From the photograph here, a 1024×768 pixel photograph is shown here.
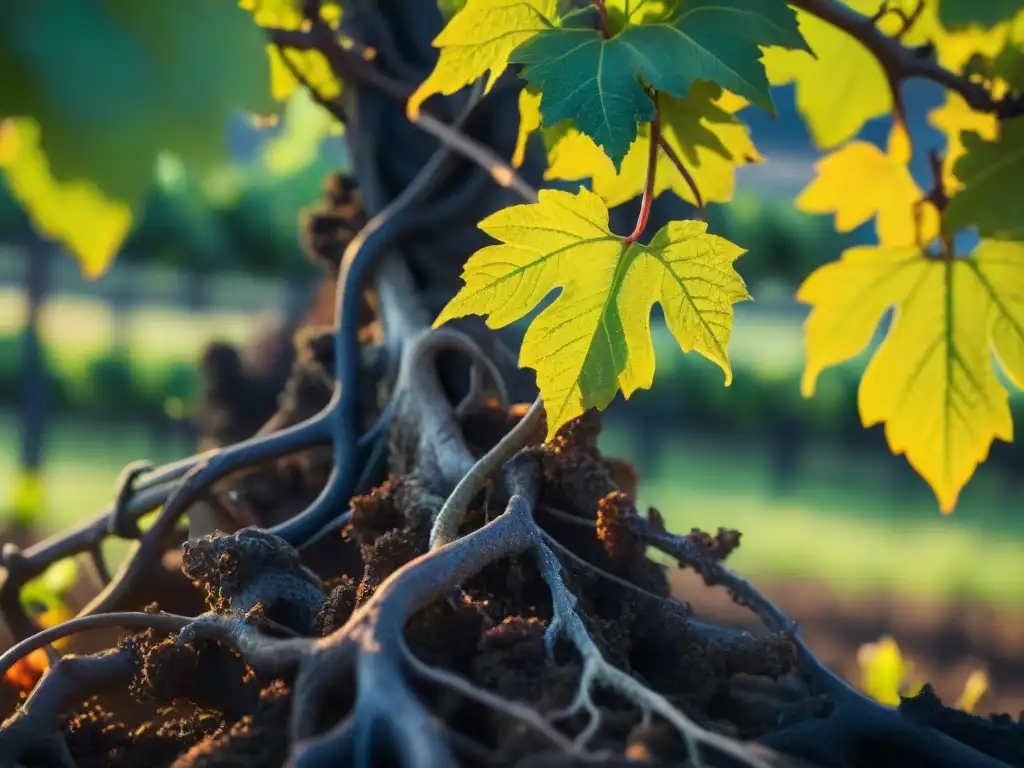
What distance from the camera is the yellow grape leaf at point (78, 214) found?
312 millimetres

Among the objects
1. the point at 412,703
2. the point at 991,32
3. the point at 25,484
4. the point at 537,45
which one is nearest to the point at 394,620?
the point at 412,703

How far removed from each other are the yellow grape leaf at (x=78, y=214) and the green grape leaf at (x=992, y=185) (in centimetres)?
34

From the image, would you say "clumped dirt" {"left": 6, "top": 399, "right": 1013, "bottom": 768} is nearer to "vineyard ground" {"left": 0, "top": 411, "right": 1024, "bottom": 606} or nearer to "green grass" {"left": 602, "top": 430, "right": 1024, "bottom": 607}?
"green grass" {"left": 602, "top": 430, "right": 1024, "bottom": 607}

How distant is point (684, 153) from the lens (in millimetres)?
404

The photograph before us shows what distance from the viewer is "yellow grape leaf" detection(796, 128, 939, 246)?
530 millimetres

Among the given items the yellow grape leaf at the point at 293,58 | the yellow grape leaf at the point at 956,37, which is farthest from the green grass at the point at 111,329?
the yellow grape leaf at the point at 956,37

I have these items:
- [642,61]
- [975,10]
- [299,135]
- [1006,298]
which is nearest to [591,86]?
[642,61]

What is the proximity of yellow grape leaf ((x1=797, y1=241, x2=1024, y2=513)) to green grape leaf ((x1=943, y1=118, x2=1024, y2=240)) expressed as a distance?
0.03 feet

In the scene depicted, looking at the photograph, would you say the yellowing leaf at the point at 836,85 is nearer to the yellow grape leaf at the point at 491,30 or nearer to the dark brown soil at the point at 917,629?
the yellow grape leaf at the point at 491,30

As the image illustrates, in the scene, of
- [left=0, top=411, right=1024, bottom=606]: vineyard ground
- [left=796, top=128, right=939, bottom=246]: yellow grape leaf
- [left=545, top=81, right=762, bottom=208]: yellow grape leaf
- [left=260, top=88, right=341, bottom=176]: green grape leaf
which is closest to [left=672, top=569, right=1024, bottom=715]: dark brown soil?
[left=0, top=411, right=1024, bottom=606]: vineyard ground

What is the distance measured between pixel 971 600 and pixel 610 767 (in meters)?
2.34

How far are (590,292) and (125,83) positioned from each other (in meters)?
0.14

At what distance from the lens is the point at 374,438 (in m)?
0.46

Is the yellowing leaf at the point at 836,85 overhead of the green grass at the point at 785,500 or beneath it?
overhead
